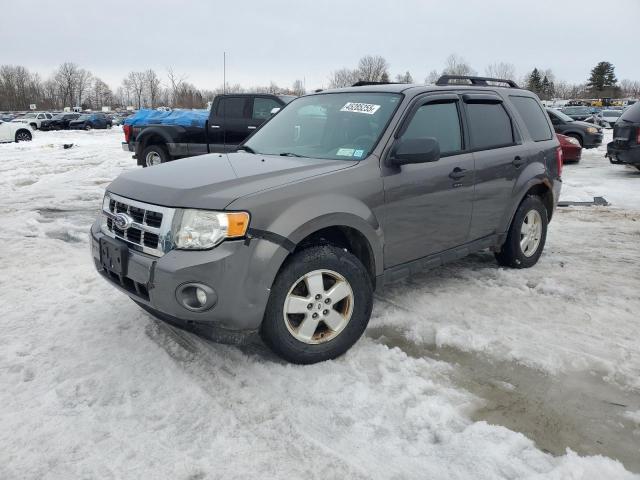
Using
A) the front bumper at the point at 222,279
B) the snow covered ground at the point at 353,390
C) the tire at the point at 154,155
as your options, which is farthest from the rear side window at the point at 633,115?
the front bumper at the point at 222,279

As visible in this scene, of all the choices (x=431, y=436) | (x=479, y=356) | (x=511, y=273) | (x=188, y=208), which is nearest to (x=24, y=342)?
(x=188, y=208)

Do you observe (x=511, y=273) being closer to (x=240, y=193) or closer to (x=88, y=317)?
(x=240, y=193)

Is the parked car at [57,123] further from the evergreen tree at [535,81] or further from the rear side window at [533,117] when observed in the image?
the evergreen tree at [535,81]

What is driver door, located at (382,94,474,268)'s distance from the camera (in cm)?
362

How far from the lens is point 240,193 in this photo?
2.92m

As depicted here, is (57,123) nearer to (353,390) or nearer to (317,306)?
(317,306)

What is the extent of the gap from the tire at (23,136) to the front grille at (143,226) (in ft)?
87.1

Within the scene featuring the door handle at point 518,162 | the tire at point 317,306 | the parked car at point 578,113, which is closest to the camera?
the tire at point 317,306

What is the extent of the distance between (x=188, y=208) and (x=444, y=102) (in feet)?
7.87

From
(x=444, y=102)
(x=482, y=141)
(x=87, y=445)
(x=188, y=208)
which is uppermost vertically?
(x=444, y=102)

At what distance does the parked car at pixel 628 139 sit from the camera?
11070mm

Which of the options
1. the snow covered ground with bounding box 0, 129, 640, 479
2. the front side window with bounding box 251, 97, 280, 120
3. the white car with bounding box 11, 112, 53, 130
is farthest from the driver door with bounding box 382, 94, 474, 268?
the white car with bounding box 11, 112, 53, 130

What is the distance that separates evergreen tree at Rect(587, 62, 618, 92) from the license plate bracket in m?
118

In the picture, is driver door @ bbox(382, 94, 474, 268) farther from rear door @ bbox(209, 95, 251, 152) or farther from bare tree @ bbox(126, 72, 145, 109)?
bare tree @ bbox(126, 72, 145, 109)
